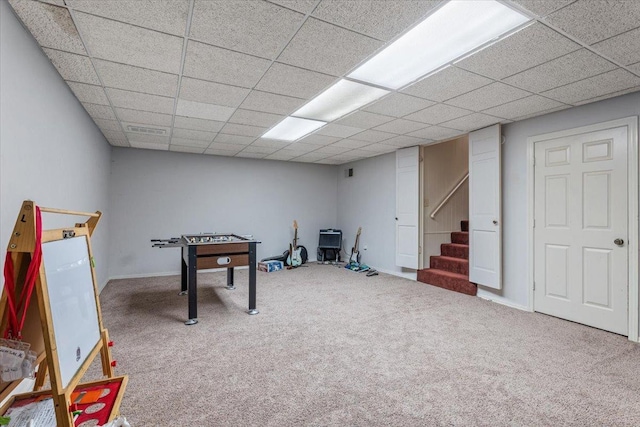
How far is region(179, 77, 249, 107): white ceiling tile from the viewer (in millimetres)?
2822

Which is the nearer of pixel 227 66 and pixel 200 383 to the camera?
pixel 200 383

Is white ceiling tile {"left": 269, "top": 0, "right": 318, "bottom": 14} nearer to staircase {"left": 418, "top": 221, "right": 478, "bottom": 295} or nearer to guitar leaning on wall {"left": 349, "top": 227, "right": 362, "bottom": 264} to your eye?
staircase {"left": 418, "top": 221, "right": 478, "bottom": 295}

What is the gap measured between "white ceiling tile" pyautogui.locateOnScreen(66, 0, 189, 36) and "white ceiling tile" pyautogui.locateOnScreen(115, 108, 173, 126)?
193 centimetres

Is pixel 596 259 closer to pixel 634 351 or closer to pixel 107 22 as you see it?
pixel 634 351

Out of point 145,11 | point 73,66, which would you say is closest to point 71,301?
point 145,11

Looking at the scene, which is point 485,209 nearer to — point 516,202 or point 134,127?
point 516,202

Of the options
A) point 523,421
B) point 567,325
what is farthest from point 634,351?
point 523,421

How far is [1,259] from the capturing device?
1.77m

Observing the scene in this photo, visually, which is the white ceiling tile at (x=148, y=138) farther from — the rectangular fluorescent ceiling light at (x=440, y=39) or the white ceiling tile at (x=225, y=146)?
the rectangular fluorescent ceiling light at (x=440, y=39)

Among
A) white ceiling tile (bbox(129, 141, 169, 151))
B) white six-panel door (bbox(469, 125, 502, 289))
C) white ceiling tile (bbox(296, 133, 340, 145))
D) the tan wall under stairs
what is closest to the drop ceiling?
white six-panel door (bbox(469, 125, 502, 289))

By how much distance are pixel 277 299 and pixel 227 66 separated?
9.63 feet

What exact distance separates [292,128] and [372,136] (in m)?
1.23

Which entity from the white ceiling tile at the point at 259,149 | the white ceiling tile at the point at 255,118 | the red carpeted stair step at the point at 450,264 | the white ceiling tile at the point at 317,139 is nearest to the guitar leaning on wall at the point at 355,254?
the red carpeted stair step at the point at 450,264

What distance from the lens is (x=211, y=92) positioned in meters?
3.01
